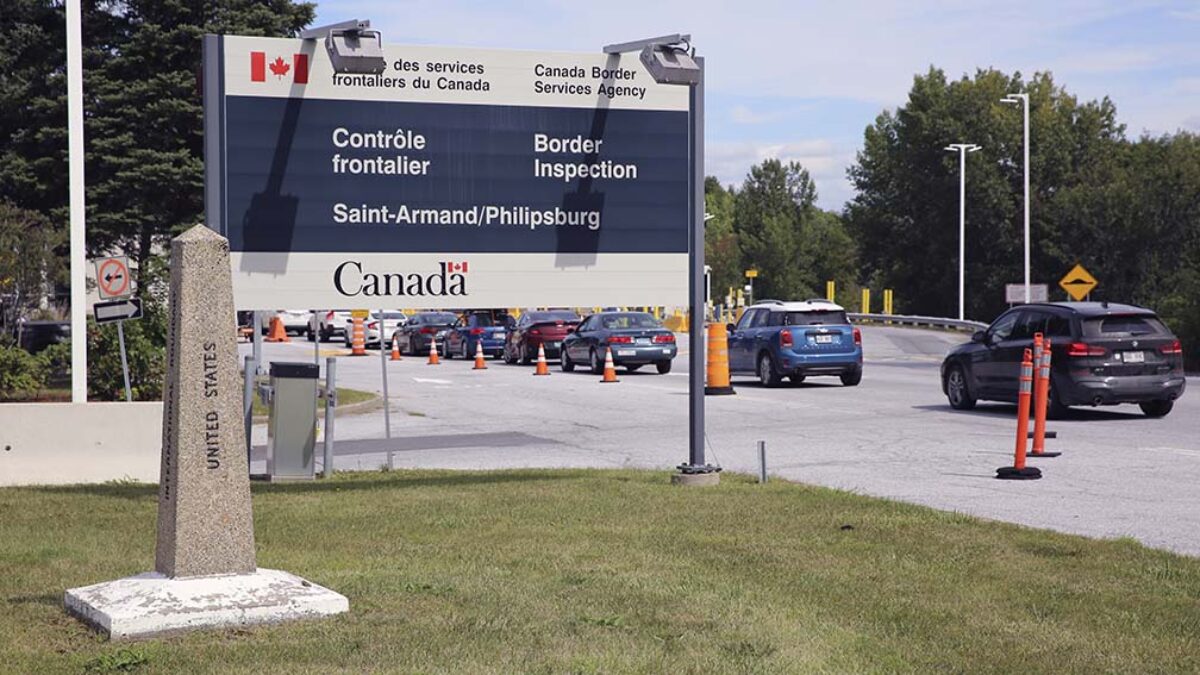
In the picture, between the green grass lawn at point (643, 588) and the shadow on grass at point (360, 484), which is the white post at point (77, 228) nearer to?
the shadow on grass at point (360, 484)

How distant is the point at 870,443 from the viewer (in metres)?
A: 18.1

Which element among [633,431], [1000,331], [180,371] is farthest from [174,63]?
[180,371]

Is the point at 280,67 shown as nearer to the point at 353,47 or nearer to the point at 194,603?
the point at 353,47

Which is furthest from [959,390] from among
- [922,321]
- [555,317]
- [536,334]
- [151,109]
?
[922,321]

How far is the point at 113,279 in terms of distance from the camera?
2228 cm

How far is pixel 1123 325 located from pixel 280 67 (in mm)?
12967

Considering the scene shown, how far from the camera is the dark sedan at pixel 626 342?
3578 cm

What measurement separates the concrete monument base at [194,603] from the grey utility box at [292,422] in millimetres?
7852

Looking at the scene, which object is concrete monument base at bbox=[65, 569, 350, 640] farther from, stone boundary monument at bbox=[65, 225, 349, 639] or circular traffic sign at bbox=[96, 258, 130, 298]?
circular traffic sign at bbox=[96, 258, 130, 298]

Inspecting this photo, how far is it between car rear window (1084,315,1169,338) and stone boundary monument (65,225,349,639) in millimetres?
15651

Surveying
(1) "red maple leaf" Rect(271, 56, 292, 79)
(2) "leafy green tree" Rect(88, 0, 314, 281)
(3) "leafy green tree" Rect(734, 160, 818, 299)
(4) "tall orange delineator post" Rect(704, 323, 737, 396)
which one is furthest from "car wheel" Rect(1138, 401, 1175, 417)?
(3) "leafy green tree" Rect(734, 160, 818, 299)

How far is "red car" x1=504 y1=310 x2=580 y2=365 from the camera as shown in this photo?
137 feet

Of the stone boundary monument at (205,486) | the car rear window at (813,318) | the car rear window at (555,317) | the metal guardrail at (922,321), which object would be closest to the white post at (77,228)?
the stone boundary monument at (205,486)

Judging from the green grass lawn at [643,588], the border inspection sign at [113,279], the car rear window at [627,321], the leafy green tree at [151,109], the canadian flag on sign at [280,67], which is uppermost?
the leafy green tree at [151,109]
